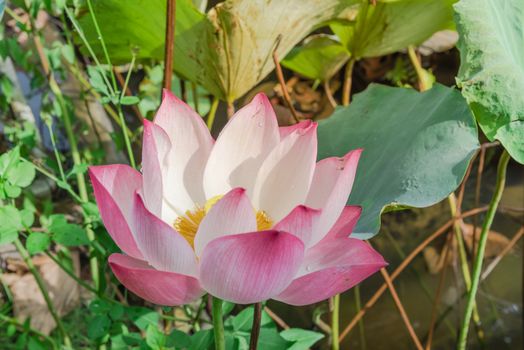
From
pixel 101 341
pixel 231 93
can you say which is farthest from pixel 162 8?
pixel 101 341

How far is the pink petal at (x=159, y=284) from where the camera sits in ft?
1.34

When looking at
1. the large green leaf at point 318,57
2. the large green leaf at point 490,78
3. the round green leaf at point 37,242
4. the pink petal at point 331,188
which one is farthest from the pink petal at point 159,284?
the large green leaf at point 318,57

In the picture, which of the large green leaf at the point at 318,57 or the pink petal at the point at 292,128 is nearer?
the pink petal at the point at 292,128

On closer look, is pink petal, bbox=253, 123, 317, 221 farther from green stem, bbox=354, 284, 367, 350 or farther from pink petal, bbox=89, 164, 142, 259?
green stem, bbox=354, 284, 367, 350

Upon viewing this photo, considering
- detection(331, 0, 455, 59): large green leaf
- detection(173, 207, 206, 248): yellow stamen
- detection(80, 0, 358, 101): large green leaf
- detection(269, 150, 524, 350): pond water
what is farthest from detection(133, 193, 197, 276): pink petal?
detection(269, 150, 524, 350): pond water

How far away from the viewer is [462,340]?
2.60 feet

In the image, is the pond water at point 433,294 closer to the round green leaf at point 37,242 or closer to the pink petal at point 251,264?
the round green leaf at point 37,242

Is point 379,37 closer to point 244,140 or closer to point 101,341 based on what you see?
point 244,140

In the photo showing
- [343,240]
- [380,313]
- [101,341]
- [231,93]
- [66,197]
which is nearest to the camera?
[343,240]

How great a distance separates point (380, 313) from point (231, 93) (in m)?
0.95

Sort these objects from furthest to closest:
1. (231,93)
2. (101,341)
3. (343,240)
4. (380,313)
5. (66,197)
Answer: (380,313) < (66,197) < (231,93) < (101,341) < (343,240)

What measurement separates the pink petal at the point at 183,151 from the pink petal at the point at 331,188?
0.11m

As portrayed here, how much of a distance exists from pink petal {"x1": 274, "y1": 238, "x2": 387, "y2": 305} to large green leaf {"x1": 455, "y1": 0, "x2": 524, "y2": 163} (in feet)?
0.71

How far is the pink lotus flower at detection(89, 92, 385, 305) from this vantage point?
41cm
